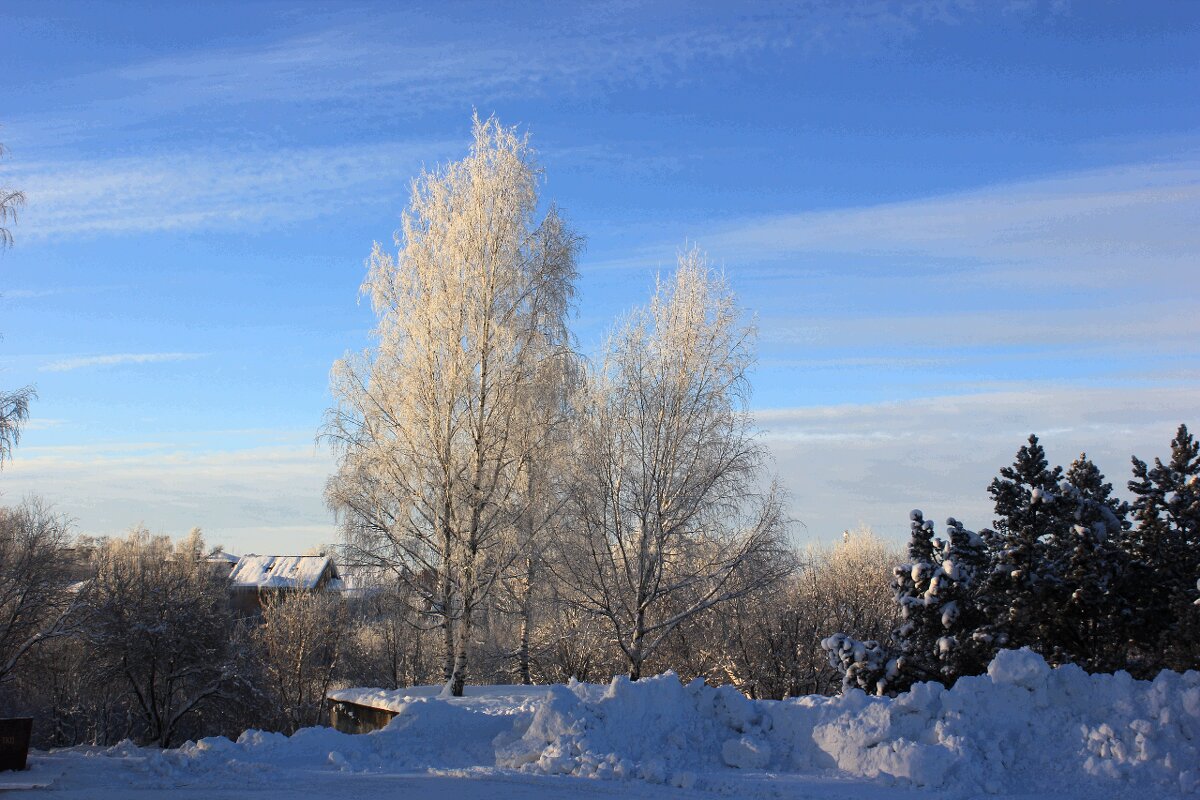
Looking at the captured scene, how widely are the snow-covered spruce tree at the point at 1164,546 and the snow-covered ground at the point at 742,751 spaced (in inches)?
138

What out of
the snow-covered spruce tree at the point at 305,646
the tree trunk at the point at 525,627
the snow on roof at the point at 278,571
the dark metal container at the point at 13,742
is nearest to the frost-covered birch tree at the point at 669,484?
the tree trunk at the point at 525,627

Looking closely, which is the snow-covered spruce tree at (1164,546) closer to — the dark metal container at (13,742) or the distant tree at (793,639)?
the distant tree at (793,639)

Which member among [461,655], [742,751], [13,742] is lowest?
[742,751]

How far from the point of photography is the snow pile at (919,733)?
463 inches

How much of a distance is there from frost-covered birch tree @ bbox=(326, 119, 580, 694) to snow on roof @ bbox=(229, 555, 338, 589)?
1643 inches

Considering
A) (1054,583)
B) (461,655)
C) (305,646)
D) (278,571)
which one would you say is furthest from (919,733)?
(278,571)

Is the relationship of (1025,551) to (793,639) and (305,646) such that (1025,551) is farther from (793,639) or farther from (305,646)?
(305,646)

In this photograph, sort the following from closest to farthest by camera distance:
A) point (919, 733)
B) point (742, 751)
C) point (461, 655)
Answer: point (919, 733) < point (742, 751) < point (461, 655)

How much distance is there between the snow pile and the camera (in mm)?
11766

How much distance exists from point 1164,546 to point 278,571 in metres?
60.9

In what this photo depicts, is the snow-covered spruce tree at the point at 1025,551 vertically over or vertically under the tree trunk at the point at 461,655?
over

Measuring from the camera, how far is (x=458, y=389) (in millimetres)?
20859

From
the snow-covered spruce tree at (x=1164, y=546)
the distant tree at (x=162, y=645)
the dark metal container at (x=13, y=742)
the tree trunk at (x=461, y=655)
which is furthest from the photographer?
the distant tree at (x=162, y=645)

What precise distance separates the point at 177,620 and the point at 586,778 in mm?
20866
